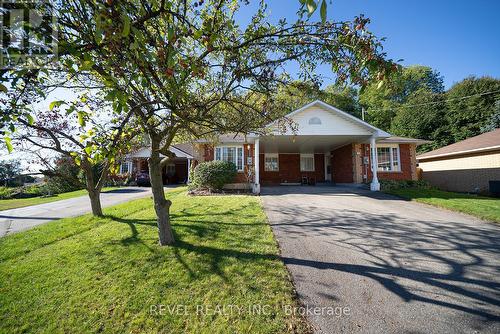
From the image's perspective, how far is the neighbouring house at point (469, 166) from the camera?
46.4ft

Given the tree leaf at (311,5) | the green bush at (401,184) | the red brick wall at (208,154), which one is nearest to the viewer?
the tree leaf at (311,5)

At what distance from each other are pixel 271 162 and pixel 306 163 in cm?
363

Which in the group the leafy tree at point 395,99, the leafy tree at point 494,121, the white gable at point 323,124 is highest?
the leafy tree at point 395,99

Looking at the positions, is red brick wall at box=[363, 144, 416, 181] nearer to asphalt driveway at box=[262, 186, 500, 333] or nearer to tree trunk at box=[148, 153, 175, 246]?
asphalt driveway at box=[262, 186, 500, 333]

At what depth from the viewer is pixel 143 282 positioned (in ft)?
11.9

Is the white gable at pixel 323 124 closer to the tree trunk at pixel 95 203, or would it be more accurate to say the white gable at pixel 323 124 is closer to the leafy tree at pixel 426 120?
the tree trunk at pixel 95 203

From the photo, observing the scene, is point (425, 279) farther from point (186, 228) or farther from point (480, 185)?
point (480, 185)

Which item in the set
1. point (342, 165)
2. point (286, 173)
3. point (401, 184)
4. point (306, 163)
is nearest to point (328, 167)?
point (306, 163)

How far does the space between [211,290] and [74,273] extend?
2774 mm

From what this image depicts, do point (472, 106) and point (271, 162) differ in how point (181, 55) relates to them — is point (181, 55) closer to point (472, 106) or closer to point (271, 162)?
point (271, 162)

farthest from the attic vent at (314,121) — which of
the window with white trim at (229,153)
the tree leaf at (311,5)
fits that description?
the tree leaf at (311,5)

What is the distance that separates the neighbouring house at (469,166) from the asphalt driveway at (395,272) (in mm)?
11118

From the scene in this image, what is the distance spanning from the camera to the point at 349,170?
1731cm

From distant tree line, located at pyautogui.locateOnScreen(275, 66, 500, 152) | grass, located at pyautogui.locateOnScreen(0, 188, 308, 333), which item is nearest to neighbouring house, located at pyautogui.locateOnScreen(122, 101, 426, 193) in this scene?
grass, located at pyautogui.locateOnScreen(0, 188, 308, 333)
